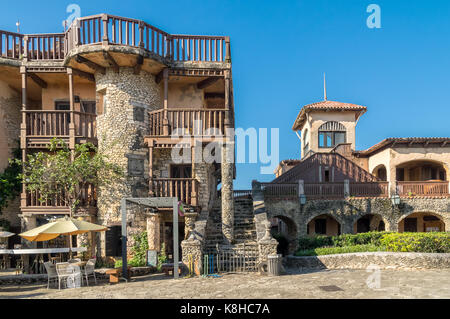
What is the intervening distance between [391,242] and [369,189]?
21.4ft

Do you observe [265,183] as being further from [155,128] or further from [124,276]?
[124,276]

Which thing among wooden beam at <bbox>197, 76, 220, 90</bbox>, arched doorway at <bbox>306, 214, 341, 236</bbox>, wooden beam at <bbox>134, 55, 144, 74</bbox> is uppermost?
wooden beam at <bbox>134, 55, 144, 74</bbox>

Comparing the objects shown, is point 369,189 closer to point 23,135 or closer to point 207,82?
point 207,82

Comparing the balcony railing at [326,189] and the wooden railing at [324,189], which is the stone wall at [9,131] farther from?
the wooden railing at [324,189]

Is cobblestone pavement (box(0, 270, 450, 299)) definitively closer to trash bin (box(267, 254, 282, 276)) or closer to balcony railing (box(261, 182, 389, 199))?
trash bin (box(267, 254, 282, 276))

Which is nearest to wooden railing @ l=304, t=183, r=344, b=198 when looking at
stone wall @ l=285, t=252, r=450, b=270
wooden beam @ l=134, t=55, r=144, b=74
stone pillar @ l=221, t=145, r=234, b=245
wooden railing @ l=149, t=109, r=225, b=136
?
stone wall @ l=285, t=252, r=450, b=270

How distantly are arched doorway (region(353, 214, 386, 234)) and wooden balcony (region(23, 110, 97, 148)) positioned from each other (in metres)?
17.6

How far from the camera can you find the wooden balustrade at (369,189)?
20.9 meters

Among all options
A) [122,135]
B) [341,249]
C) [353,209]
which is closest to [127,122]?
[122,135]

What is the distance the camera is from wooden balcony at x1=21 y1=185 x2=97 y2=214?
1547cm

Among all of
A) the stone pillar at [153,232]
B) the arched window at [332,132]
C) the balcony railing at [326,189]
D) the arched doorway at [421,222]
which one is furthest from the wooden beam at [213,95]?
the arched doorway at [421,222]

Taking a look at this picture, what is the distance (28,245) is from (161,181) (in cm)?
657

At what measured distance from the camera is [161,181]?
16297 millimetres
